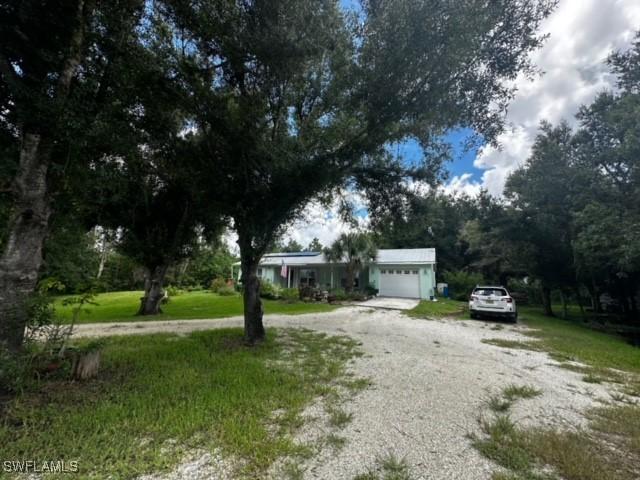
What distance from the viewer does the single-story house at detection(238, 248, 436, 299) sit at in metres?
19.5

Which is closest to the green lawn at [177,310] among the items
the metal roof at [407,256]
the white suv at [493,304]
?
the white suv at [493,304]

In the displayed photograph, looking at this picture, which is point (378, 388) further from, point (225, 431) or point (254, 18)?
point (254, 18)

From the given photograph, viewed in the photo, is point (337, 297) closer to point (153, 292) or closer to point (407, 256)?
point (407, 256)

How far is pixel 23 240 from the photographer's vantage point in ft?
12.0

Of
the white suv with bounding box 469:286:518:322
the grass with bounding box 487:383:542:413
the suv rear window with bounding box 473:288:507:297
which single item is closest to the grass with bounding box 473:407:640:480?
the grass with bounding box 487:383:542:413

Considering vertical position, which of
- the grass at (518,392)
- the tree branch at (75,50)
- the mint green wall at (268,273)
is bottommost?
the grass at (518,392)

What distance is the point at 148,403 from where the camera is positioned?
3.41 m

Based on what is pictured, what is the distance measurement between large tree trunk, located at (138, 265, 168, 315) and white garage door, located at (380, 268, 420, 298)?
1494 centimetres

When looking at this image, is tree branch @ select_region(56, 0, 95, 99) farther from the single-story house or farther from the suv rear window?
the single-story house

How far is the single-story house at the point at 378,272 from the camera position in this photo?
19469mm

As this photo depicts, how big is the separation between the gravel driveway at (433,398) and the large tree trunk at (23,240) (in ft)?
10.7

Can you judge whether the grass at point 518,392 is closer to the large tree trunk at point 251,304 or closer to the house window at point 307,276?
the large tree trunk at point 251,304

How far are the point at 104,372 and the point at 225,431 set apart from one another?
303 centimetres

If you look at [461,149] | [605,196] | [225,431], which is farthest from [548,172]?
[225,431]
